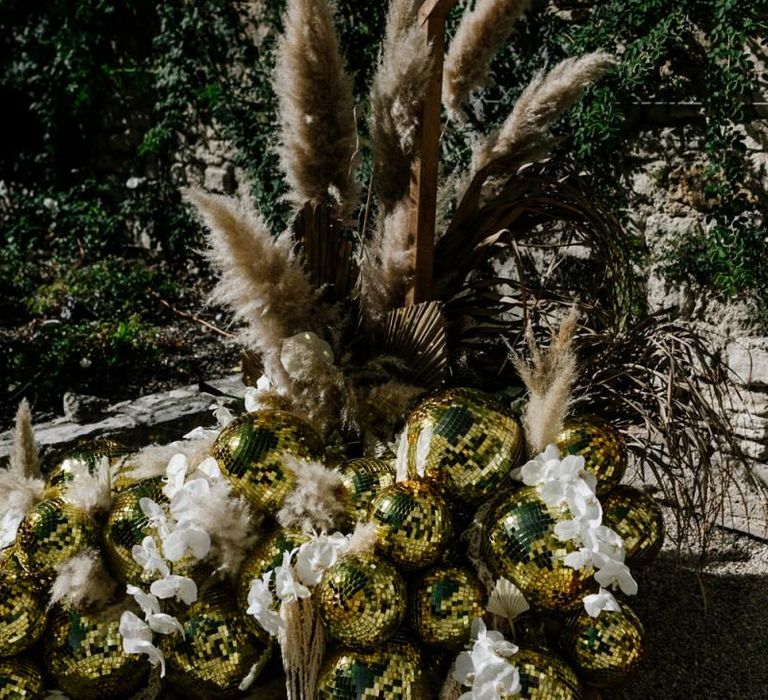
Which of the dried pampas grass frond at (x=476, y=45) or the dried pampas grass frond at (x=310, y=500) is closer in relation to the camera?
the dried pampas grass frond at (x=310, y=500)

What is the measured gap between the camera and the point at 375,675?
123cm

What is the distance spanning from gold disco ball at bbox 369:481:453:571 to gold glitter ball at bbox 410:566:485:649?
1.6 inches

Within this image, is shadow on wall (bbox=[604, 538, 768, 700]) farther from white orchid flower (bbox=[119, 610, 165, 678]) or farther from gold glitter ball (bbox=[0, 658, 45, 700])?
gold glitter ball (bbox=[0, 658, 45, 700])

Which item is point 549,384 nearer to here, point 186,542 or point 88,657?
point 186,542

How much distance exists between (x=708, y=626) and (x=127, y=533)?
149cm

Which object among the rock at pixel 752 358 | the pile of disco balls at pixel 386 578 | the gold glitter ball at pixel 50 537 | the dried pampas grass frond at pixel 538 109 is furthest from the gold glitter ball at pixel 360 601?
the rock at pixel 752 358

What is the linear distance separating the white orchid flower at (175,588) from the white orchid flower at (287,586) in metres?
0.15

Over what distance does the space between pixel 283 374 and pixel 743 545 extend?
167 centimetres

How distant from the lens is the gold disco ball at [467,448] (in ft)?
4.32

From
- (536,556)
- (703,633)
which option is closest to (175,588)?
(536,556)

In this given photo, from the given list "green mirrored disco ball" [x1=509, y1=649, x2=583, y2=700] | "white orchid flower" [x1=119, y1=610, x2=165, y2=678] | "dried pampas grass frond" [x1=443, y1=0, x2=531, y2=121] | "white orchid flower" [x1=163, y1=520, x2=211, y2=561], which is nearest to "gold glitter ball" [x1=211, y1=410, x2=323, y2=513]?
"white orchid flower" [x1=163, y1=520, x2=211, y2=561]

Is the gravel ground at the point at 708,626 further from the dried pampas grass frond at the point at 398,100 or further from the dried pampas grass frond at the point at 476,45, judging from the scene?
the dried pampas grass frond at the point at 476,45

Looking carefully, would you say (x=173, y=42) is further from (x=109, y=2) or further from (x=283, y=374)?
(x=283, y=374)

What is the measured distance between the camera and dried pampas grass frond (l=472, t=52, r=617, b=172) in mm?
1501
